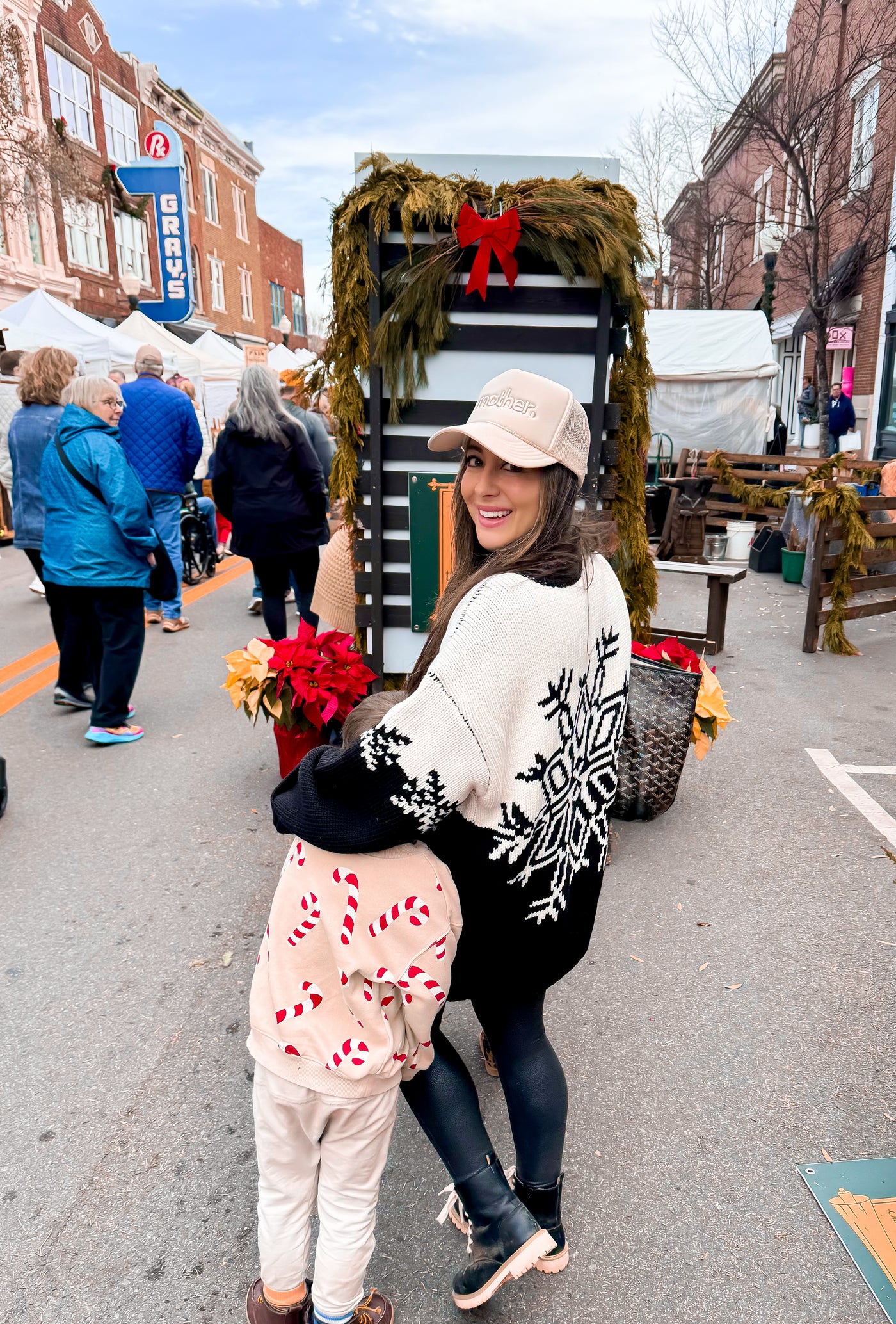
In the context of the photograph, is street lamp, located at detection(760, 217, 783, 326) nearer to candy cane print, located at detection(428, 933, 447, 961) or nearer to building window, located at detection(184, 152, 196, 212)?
candy cane print, located at detection(428, 933, 447, 961)

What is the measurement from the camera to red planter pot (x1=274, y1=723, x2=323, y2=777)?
441cm

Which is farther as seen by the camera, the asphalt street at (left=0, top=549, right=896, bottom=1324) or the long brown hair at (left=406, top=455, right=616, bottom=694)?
the asphalt street at (left=0, top=549, right=896, bottom=1324)

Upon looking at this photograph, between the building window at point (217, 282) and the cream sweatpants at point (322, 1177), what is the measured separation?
37.8 m

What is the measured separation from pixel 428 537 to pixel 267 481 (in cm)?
207

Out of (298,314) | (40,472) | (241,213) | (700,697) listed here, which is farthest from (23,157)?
(298,314)

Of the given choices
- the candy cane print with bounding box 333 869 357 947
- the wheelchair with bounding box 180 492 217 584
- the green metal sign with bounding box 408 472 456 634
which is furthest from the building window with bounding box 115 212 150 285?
the candy cane print with bounding box 333 869 357 947

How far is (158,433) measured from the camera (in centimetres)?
743

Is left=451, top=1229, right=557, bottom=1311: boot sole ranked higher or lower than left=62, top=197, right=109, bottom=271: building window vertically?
lower

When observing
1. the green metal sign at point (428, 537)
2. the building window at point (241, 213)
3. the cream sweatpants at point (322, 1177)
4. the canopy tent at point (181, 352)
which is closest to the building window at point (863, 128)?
the canopy tent at point (181, 352)

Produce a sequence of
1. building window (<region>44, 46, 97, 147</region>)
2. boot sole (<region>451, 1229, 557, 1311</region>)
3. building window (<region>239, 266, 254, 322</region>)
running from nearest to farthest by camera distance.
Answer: boot sole (<region>451, 1229, 557, 1311</region>)
building window (<region>44, 46, 97, 147</region>)
building window (<region>239, 266, 254, 322</region>)

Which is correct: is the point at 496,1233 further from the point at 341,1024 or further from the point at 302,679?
the point at 302,679

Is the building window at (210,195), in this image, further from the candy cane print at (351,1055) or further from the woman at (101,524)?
the candy cane print at (351,1055)

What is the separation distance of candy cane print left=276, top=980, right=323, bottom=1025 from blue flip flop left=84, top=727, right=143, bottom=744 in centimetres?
427

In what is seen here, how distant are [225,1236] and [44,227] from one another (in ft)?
84.3
